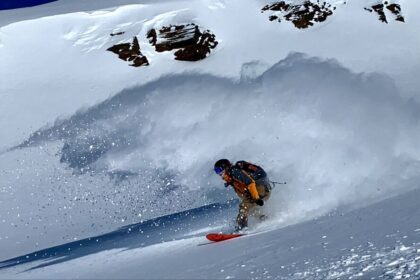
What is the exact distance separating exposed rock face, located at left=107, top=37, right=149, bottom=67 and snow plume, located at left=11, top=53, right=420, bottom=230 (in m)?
1.32

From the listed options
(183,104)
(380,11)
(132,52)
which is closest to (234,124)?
(183,104)

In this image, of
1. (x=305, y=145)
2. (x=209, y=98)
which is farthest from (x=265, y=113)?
(x=305, y=145)

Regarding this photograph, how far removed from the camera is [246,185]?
11.0m

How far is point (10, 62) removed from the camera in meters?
23.5

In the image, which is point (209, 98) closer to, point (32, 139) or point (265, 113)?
point (265, 113)

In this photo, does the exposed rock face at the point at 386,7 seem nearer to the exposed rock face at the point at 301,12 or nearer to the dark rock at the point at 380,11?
the dark rock at the point at 380,11

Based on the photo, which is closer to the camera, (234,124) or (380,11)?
(234,124)

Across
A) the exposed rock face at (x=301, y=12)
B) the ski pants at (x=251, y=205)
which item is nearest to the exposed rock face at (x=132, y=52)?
the exposed rock face at (x=301, y=12)

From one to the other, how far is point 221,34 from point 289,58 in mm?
2700

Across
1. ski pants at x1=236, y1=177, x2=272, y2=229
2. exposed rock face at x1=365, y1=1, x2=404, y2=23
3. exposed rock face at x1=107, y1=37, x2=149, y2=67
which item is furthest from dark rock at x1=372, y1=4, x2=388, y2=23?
ski pants at x1=236, y1=177, x2=272, y2=229

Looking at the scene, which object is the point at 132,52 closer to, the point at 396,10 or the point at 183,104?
the point at 183,104

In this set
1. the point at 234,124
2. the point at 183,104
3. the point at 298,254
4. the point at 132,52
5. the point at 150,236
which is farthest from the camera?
the point at 132,52

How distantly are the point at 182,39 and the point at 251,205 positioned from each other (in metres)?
12.8

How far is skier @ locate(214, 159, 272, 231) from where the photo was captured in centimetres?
1090
